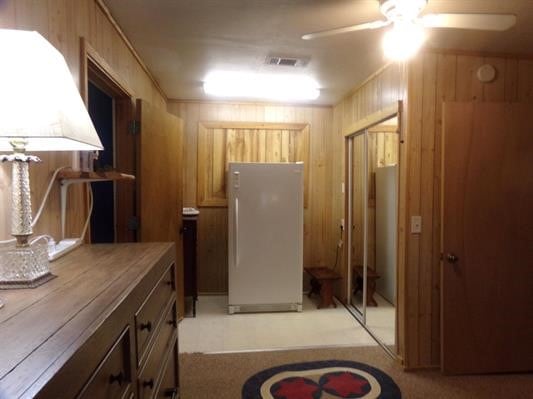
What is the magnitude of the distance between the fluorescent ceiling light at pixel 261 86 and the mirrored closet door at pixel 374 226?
2.31 feet

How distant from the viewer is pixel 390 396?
225 cm

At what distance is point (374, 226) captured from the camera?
3.32 m

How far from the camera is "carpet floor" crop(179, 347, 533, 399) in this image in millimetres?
2283

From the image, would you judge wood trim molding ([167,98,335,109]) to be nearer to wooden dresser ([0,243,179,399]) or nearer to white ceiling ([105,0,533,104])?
white ceiling ([105,0,533,104])

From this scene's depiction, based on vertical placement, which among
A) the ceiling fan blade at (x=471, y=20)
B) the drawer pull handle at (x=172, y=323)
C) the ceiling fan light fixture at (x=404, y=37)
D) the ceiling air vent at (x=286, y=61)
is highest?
the ceiling air vent at (x=286, y=61)

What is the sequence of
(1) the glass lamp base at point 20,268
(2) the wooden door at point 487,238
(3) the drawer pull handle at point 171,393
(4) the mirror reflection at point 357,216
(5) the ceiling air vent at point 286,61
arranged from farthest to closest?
1. (4) the mirror reflection at point 357,216
2. (5) the ceiling air vent at point 286,61
3. (2) the wooden door at point 487,238
4. (3) the drawer pull handle at point 171,393
5. (1) the glass lamp base at point 20,268

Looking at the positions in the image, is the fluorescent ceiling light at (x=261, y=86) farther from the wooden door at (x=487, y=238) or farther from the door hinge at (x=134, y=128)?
the wooden door at (x=487, y=238)

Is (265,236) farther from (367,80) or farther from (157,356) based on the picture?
(157,356)

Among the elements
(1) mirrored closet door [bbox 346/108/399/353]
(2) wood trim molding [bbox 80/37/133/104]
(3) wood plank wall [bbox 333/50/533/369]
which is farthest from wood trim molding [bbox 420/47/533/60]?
(2) wood trim molding [bbox 80/37/133/104]

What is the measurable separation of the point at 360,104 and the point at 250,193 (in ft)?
4.64

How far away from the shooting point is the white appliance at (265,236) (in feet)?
12.0

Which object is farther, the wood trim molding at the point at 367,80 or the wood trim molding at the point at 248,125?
the wood trim molding at the point at 248,125

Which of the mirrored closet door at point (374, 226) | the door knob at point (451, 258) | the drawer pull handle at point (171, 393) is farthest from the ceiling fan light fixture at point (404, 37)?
the drawer pull handle at point (171, 393)

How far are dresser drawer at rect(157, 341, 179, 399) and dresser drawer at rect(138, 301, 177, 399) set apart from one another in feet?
0.21
